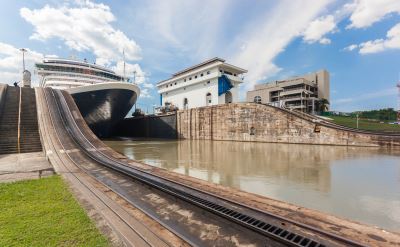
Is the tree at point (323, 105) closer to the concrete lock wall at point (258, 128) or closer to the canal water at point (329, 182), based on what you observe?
the concrete lock wall at point (258, 128)

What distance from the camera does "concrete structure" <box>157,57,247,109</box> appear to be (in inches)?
1438

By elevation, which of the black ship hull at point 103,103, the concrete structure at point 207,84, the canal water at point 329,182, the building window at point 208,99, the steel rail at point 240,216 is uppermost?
the concrete structure at point 207,84

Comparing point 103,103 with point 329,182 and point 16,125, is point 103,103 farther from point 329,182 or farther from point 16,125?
point 329,182

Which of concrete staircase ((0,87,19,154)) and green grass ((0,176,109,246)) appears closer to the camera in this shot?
green grass ((0,176,109,246))

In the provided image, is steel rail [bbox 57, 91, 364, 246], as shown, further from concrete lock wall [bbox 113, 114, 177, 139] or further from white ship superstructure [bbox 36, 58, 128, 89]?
white ship superstructure [bbox 36, 58, 128, 89]

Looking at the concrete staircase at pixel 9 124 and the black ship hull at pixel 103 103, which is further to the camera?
the black ship hull at pixel 103 103

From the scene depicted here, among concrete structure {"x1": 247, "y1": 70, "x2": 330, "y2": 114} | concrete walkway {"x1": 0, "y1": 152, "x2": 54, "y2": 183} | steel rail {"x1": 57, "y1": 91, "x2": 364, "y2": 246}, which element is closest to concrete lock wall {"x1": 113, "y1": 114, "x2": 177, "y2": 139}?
concrete walkway {"x1": 0, "y1": 152, "x2": 54, "y2": 183}

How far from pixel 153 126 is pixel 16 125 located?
71.5 ft

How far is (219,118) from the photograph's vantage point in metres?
27.4

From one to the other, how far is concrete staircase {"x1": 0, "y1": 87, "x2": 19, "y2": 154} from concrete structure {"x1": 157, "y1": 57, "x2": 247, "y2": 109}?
25.5m

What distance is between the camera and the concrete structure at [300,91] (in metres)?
58.1

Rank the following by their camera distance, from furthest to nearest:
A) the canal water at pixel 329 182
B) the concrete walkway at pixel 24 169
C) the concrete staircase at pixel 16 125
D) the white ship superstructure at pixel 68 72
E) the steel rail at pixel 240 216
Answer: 1. the white ship superstructure at pixel 68 72
2. the concrete staircase at pixel 16 125
3. the concrete walkway at pixel 24 169
4. the canal water at pixel 329 182
5. the steel rail at pixel 240 216

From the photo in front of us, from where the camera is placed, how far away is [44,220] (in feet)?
12.9

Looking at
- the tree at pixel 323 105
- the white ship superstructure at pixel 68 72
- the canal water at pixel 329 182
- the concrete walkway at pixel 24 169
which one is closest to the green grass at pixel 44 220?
the concrete walkway at pixel 24 169
